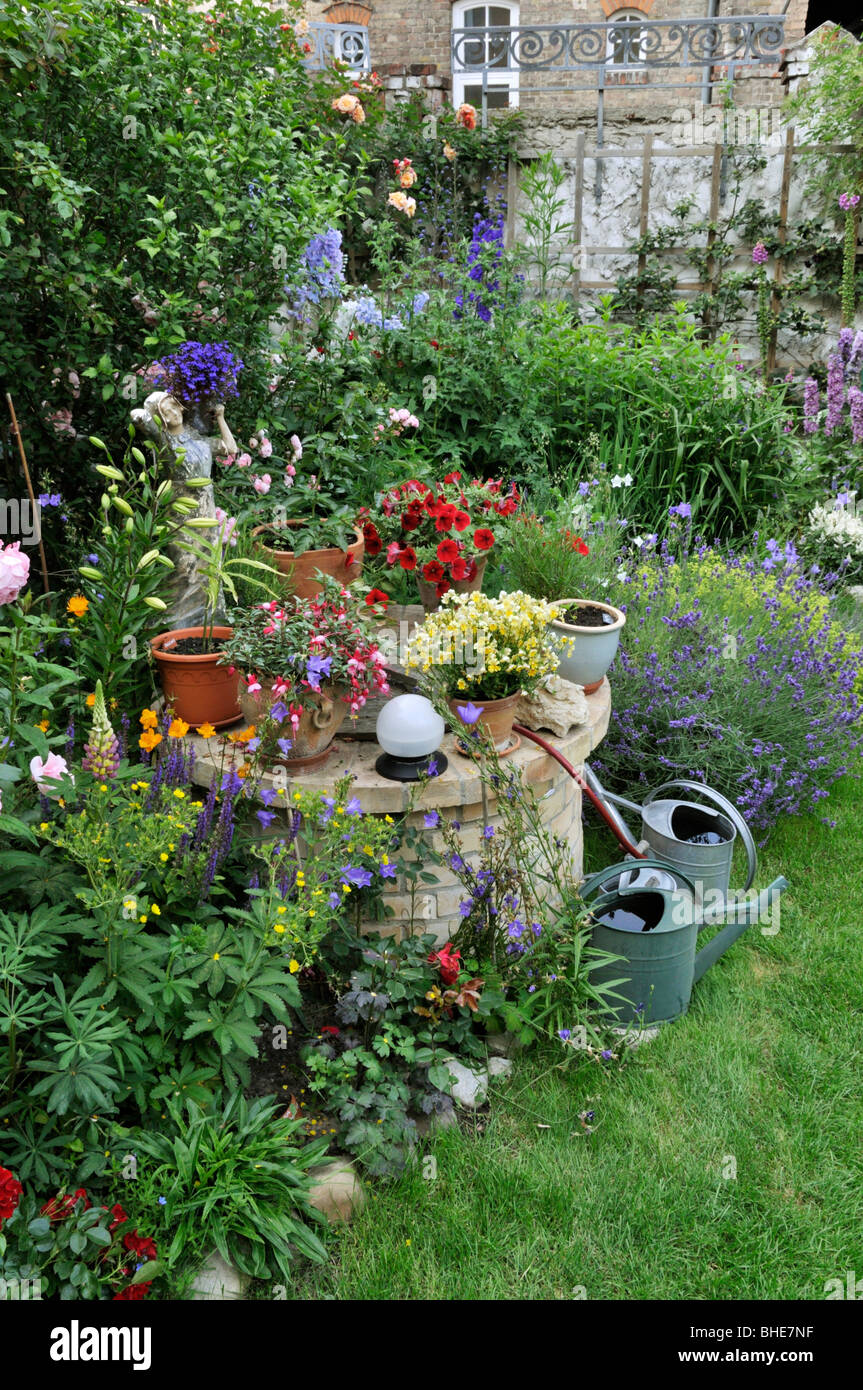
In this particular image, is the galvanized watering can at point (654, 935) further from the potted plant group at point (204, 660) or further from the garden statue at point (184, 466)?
the garden statue at point (184, 466)

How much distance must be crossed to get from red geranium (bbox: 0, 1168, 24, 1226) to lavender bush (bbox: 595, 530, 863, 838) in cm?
243

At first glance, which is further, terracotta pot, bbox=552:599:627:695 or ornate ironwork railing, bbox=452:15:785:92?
ornate ironwork railing, bbox=452:15:785:92

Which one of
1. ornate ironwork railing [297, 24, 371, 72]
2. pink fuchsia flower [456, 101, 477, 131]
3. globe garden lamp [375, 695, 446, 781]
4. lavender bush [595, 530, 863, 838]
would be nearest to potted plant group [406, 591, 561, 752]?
globe garden lamp [375, 695, 446, 781]

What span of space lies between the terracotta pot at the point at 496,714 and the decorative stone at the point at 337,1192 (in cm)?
112

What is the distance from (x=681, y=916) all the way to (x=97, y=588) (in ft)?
5.95

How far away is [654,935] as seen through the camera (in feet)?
7.85

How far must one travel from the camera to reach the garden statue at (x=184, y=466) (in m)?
2.64

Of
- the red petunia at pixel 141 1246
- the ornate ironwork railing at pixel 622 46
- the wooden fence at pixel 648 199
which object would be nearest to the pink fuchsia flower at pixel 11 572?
the red petunia at pixel 141 1246

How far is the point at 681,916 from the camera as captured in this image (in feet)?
7.94

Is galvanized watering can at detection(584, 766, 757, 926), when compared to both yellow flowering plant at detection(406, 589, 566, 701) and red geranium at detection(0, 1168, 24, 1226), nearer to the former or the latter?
yellow flowering plant at detection(406, 589, 566, 701)

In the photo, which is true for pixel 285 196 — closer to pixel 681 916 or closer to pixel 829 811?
pixel 681 916

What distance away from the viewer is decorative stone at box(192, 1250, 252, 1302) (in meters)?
1.78

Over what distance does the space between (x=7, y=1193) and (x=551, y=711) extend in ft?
5.90

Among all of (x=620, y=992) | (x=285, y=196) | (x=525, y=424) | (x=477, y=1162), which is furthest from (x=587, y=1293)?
(x=525, y=424)
